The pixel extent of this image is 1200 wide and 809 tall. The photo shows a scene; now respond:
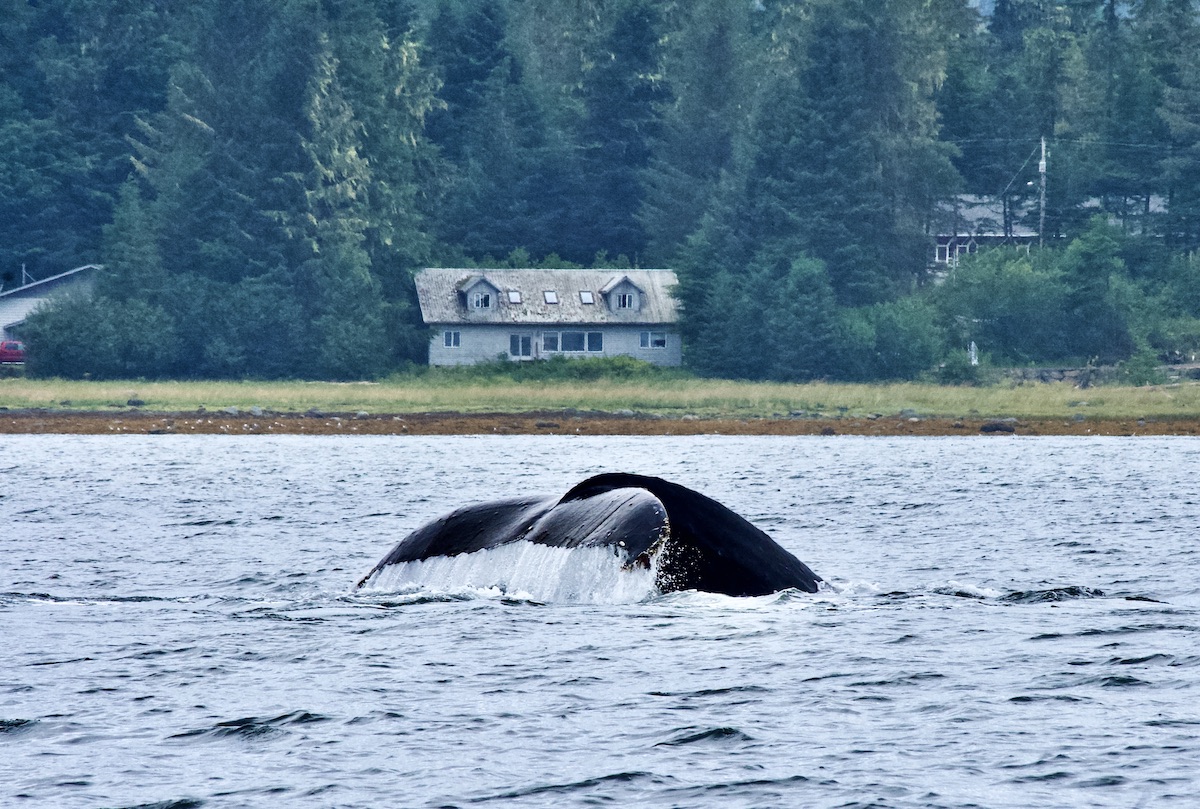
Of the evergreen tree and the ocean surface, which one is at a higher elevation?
the evergreen tree

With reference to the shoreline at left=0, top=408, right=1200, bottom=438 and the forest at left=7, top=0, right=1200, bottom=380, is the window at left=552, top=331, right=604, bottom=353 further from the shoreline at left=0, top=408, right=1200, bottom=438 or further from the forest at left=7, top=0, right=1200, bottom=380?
the shoreline at left=0, top=408, right=1200, bottom=438

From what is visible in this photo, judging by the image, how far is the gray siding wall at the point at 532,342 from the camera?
88.5m

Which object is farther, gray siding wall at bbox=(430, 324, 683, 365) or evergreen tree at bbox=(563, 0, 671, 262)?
evergreen tree at bbox=(563, 0, 671, 262)

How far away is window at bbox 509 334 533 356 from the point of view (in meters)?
89.1

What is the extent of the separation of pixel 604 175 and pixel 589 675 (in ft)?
296

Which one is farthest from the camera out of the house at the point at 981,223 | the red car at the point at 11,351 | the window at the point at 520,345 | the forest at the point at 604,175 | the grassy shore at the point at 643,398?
the house at the point at 981,223

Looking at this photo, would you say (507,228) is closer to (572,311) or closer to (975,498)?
(572,311)

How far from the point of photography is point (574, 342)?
3533 inches

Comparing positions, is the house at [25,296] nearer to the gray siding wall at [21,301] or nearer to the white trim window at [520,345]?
the gray siding wall at [21,301]

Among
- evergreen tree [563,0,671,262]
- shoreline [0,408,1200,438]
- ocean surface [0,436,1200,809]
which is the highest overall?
evergreen tree [563,0,671,262]

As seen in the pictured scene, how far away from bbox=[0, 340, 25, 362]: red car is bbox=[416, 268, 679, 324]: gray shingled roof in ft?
64.4

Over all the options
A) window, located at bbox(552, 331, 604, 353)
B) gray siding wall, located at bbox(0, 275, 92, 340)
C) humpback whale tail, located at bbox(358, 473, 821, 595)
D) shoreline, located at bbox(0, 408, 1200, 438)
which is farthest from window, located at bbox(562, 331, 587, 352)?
humpback whale tail, located at bbox(358, 473, 821, 595)

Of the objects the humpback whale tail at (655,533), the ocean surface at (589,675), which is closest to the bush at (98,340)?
the ocean surface at (589,675)

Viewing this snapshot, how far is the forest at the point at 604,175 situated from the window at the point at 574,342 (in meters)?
5.92
